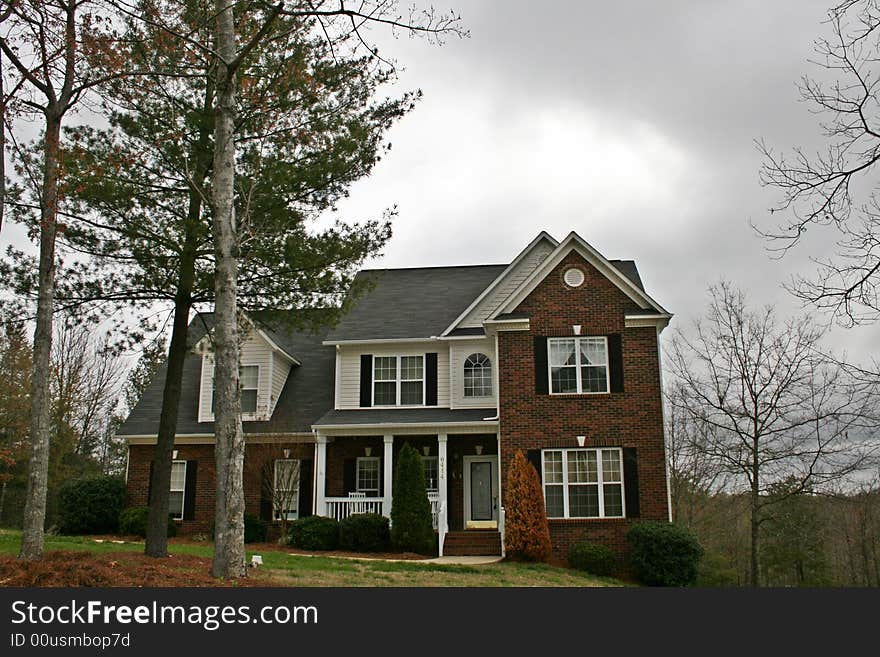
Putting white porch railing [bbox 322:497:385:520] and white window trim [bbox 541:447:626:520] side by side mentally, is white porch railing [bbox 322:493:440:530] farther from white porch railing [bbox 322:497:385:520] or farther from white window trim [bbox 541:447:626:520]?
white window trim [bbox 541:447:626:520]

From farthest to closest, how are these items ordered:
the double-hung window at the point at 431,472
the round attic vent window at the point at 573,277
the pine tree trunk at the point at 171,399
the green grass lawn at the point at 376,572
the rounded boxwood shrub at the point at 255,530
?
the double-hung window at the point at 431,472 → the rounded boxwood shrub at the point at 255,530 → the round attic vent window at the point at 573,277 → the pine tree trunk at the point at 171,399 → the green grass lawn at the point at 376,572

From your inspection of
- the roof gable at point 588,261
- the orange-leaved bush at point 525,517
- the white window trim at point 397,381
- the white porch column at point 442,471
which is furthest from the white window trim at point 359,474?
the roof gable at point 588,261

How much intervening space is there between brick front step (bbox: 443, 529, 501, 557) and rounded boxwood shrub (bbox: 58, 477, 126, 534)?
33.3ft

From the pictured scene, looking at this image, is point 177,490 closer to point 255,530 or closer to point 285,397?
point 255,530

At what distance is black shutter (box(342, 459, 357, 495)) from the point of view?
22.6m

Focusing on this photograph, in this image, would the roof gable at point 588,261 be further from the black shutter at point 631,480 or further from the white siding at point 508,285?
the black shutter at point 631,480

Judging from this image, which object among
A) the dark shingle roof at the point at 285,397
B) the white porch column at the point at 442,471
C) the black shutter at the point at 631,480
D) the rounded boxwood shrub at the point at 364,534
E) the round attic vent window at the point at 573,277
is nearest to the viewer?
the black shutter at the point at 631,480

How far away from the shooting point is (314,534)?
64.2ft

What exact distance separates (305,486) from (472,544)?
5.79 m

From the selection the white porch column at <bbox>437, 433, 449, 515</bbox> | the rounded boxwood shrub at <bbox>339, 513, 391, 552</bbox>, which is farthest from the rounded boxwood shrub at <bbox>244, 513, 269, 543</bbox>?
the white porch column at <bbox>437, 433, 449, 515</bbox>

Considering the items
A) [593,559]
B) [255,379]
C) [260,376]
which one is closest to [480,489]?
[593,559]

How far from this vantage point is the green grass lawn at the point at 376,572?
1251cm

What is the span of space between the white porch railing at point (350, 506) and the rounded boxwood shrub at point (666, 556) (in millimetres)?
7022

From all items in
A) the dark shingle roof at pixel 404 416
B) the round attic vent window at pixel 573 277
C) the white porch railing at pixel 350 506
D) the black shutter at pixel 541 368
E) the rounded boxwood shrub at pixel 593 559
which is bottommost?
the rounded boxwood shrub at pixel 593 559
